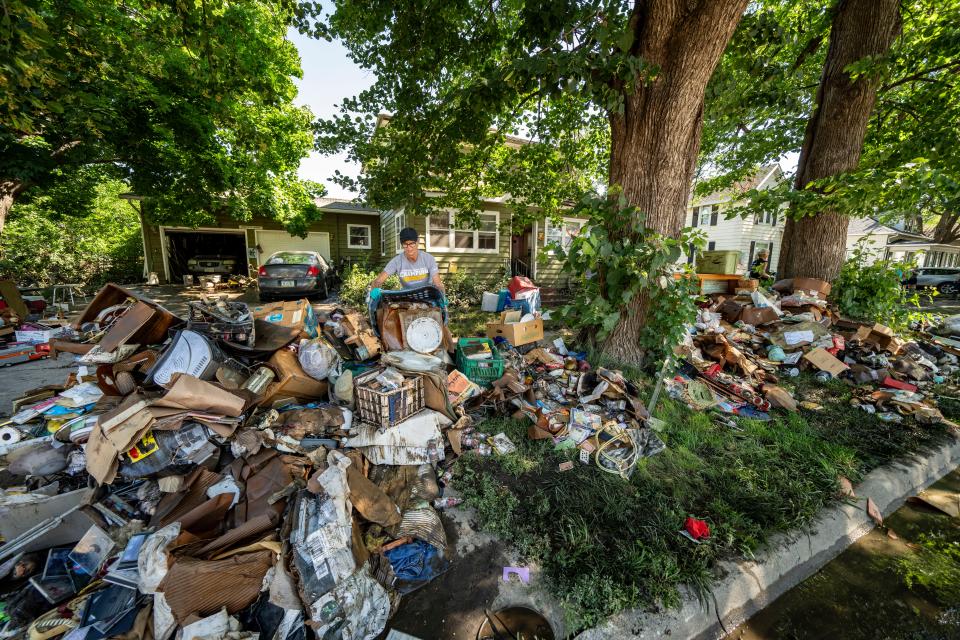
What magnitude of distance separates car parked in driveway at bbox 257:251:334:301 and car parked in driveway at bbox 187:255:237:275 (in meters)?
5.65

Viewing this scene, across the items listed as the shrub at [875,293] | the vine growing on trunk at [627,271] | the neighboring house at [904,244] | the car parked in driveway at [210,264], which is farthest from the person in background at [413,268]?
the neighboring house at [904,244]

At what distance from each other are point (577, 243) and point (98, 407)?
441 cm

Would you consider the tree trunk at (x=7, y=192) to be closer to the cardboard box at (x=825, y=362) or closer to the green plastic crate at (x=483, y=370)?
the green plastic crate at (x=483, y=370)

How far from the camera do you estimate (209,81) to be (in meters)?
4.75

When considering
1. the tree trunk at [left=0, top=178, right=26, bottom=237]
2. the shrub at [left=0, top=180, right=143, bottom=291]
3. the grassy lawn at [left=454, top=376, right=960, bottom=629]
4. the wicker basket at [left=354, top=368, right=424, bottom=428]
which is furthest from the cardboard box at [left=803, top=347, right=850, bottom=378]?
the shrub at [left=0, top=180, right=143, bottom=291]

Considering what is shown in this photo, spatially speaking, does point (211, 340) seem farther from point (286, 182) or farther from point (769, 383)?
point (286, 182)

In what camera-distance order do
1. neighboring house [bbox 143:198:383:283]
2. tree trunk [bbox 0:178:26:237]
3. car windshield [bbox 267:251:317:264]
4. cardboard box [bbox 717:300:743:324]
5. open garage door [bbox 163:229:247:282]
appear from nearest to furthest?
cardboard box [bbox 717:300:743:324]
tree trunk [bbox 0:178:26:237]
car windshield [bbox 267:251:317:264]
open garage door [bbox 163:229:247:282]
neighboring house [bbox 143:198:383:283]

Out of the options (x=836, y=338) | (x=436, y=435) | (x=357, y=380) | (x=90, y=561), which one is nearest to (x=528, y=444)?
(x=436, y=435)

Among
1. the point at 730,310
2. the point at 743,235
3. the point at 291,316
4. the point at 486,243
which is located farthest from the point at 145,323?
the point at 743,235

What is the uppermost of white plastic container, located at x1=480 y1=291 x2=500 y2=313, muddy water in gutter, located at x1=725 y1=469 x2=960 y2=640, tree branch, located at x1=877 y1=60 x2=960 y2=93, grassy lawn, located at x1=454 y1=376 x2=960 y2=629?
tree branch, located at x1=877 y1=60 x2=960 y2=93

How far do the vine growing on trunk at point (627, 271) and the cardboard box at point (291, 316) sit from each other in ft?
9.34

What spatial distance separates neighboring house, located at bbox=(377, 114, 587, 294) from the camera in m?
10.4

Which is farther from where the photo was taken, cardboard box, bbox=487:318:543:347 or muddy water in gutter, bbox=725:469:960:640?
cardboard box, bbox=487:318:543:347

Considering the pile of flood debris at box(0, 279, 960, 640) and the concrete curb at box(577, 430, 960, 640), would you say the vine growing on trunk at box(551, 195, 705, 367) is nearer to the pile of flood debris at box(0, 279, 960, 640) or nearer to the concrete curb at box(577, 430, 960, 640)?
the pile of flood debris at box(0, 279, 960, 640)
